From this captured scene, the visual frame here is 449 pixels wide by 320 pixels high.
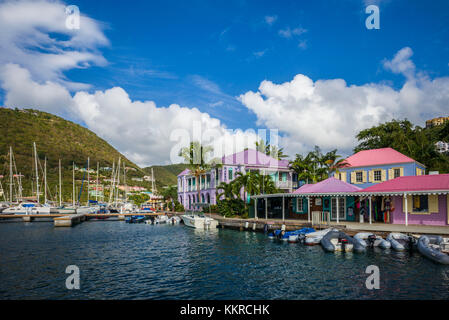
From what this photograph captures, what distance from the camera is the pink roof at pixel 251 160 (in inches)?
2003

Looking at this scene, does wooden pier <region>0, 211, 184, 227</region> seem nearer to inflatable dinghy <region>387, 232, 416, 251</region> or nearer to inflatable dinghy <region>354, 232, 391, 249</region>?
inflatable dinghy <region>354, 232, 391, 249</region>

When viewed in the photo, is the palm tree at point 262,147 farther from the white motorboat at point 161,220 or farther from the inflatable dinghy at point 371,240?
the inflatable dinghy at point 371,240

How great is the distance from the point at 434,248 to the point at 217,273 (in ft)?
45.1

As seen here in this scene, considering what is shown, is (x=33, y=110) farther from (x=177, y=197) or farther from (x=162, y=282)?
(x=162, y=282)

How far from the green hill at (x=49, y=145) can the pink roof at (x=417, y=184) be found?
7919 centimetres

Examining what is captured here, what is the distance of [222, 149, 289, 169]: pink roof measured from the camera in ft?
167

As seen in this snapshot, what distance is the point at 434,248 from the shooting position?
19.2 m

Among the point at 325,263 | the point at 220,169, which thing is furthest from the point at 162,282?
the point at 220,169

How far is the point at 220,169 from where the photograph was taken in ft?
169

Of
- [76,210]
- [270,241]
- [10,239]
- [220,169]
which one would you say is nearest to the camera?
[270,241]

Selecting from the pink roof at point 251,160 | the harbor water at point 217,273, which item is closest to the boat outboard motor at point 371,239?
the harbor water at point 217,273

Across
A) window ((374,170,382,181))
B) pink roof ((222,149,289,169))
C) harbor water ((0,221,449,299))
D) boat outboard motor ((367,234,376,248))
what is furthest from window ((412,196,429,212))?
pink roof ((222,149,289,169))

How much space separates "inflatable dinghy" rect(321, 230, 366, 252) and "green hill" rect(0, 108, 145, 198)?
77484 mm
